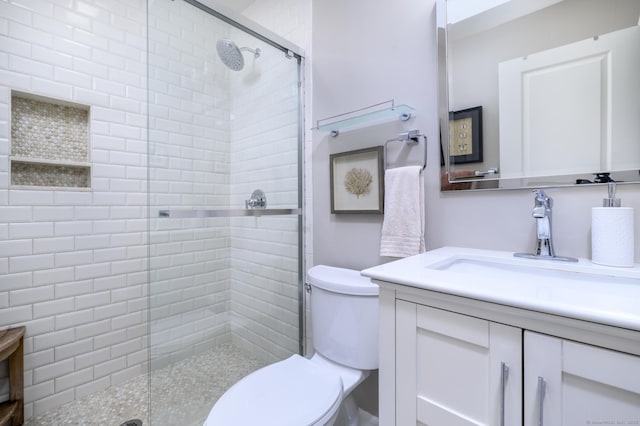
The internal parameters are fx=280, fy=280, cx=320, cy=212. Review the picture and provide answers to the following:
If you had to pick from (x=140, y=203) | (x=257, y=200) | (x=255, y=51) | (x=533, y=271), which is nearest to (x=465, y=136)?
(x=533, y=271)

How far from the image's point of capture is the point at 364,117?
133cm

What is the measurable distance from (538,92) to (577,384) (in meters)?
→ 0.89

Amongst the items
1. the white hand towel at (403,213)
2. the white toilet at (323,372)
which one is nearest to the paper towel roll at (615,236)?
the white hand towel at (403,213)

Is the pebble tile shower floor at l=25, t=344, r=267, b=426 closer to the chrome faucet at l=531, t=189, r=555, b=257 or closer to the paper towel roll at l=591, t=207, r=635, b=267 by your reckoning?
the chrome faucet at l=531, t=189, r=555, b=257

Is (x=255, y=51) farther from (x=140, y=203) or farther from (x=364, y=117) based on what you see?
(x=140, y=203)

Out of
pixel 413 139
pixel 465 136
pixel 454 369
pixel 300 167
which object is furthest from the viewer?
pixel 300 167

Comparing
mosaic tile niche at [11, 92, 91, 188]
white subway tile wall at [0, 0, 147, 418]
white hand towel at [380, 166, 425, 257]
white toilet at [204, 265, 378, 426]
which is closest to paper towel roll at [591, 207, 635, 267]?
white hand towel at [380, 166, 425, 257]

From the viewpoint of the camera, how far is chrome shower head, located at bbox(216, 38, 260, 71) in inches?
57.3

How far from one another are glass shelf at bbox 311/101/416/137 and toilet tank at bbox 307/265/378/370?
2.43 ft

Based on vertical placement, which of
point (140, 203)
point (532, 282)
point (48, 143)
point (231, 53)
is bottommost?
point (532, 282)

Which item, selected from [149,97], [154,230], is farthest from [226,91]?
[154,230]

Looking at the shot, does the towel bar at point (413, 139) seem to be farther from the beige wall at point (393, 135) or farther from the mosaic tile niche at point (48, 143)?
the mosaic tile niche at point (48, 143)

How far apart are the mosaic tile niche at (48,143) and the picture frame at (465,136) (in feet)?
6.39

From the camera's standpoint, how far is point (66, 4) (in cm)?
155
